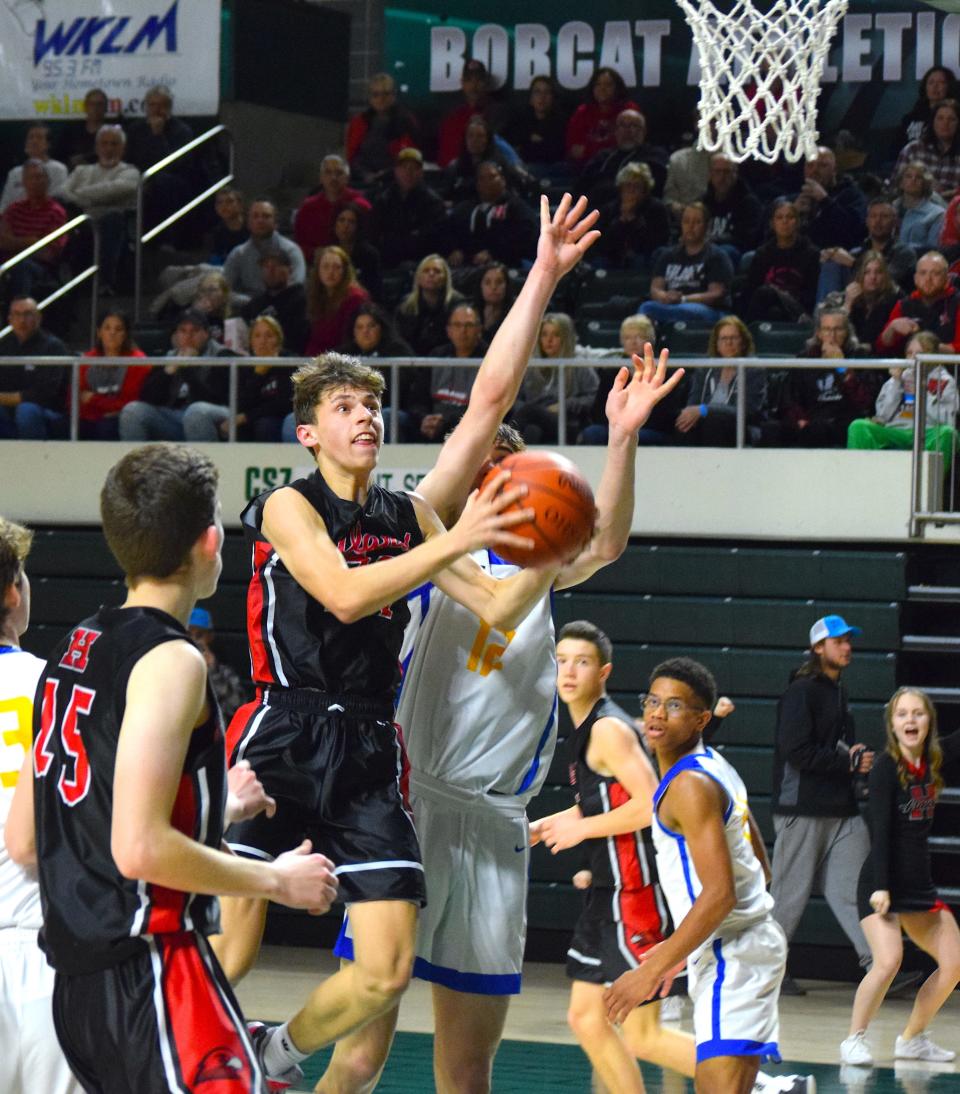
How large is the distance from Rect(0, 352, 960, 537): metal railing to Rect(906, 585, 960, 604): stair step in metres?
0.38

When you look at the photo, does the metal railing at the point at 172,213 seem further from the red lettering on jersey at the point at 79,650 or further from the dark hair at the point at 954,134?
the red lettering on jersey at the point at 79,650

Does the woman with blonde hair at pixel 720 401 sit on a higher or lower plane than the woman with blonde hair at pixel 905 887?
higher

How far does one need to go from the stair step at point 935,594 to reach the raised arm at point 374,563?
6287mm

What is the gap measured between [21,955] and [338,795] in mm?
1014

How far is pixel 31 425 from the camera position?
11.6 meters

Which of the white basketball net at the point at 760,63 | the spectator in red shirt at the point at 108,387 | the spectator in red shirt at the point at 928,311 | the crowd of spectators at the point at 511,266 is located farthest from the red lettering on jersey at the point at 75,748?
the spectator in red shirt at the point at 108,387

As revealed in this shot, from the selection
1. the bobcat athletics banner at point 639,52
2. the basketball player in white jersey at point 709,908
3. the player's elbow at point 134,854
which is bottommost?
the basketball player in white jersey at point 709,908

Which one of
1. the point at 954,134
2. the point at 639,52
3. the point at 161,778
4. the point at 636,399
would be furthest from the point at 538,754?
the point at 639,52

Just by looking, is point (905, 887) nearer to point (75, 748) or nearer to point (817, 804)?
point (817, 804)

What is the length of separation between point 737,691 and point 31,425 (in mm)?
4531

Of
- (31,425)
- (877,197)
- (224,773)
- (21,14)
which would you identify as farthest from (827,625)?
(21,14)

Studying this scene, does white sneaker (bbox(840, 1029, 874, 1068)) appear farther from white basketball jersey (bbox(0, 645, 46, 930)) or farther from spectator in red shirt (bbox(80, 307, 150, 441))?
spectator in red shirt (bbox(80, 307, 150, 441))

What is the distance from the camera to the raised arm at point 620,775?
239 inches

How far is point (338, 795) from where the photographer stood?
4.42m
